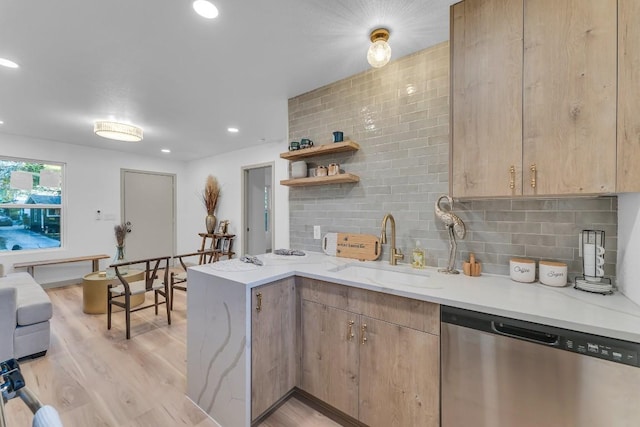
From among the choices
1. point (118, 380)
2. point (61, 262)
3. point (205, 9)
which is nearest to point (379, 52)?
point (205, 9)

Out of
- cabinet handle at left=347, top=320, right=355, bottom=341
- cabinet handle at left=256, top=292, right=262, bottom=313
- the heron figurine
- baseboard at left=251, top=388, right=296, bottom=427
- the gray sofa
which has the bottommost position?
baseboard at left=251, top=388, right=296, bottom=427

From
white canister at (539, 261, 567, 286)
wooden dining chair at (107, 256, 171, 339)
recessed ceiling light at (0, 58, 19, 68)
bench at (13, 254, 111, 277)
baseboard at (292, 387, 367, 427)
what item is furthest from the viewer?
bench at (13, 254, 111, 277)

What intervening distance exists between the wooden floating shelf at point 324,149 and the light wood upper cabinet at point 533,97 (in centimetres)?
82

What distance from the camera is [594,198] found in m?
1.38

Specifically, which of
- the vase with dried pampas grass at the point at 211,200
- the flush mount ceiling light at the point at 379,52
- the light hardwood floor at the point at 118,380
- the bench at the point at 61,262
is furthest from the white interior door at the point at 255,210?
the flush mount ceiling light at the point at 379,52

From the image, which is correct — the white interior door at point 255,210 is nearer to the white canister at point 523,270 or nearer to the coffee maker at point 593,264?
the white canister at point 523,270

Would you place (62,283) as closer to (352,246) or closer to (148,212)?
→ (148,212)

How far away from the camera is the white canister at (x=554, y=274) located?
4.47ft

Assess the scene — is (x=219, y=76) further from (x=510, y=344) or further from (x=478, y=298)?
(x=510, y=344)

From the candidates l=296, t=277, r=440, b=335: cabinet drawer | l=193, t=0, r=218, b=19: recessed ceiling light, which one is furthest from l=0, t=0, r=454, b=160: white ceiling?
l=296, t=277, r=440, b=335: cabinet drawer

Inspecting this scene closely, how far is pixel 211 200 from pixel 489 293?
501 centimetres

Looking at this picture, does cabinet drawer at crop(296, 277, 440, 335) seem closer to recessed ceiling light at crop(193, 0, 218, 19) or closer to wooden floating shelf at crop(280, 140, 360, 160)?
wooden floating shelf at crop(280, 140, 360, 160)

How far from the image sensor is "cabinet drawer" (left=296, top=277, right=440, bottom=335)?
1.28 metres

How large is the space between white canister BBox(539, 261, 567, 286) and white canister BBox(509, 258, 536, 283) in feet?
0.17
